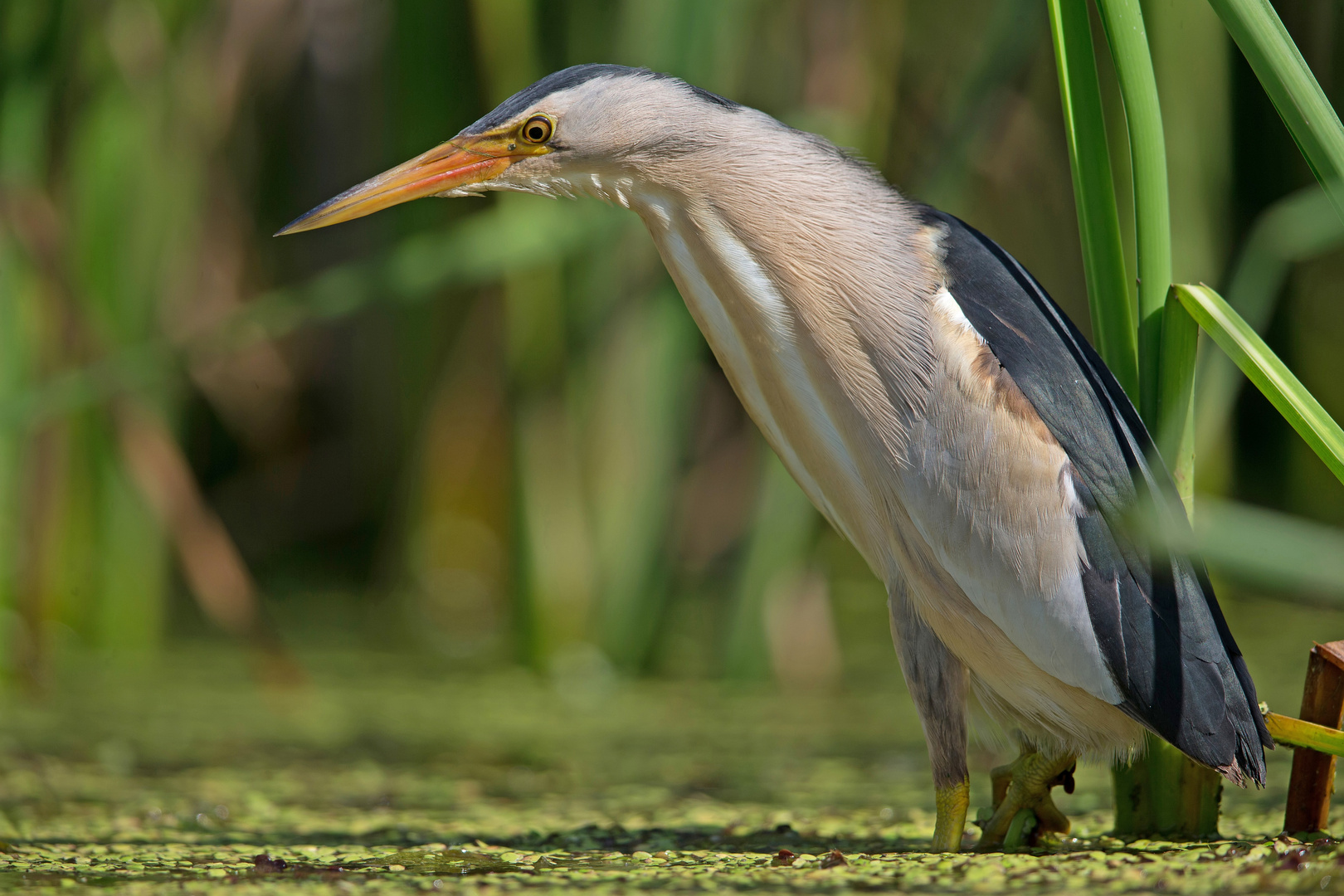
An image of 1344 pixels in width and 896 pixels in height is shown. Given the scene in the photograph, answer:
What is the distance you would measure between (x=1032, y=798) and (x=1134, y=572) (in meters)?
0.34

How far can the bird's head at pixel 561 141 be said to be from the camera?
1.66 meters

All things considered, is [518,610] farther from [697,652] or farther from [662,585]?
[697,652]

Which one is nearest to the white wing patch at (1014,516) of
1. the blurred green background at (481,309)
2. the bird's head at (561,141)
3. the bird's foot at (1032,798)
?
the bird's foot at (1032,798)

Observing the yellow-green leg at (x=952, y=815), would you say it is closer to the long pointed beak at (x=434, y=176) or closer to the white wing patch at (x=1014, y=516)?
the white wing patch at (x=1014, y=516)

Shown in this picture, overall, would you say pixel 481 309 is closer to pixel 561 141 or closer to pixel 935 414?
pixel 561 141

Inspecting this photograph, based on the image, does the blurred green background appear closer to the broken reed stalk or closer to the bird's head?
the broken reed stalk

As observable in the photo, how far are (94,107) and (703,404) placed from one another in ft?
6.13

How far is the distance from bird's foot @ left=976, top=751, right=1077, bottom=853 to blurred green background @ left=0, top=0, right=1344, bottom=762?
734mm

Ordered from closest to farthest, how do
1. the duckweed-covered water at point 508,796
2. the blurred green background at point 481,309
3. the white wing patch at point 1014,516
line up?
the duckweed-covered water at point 508,796
the white wing patch at point 1014,516
the blurred green background at point 481,309

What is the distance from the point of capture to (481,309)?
348cm

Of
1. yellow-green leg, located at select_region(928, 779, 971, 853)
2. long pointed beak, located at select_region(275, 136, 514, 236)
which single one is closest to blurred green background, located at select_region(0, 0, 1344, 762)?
long pointed beak, located at select_region(275, 136, 514, 236)

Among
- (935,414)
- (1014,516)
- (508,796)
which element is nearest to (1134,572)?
(1014,516)

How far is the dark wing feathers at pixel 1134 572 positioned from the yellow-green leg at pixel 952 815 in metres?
0.24

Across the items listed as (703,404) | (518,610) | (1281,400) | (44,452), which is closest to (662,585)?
(518,610)
